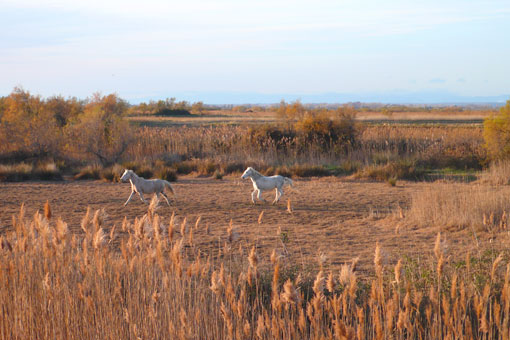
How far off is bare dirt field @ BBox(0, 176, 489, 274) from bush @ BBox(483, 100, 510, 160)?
3.93m

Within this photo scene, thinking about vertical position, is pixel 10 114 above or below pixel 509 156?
above

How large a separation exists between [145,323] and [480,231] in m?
6.44

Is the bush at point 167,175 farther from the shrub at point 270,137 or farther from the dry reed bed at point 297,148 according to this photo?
the shrub at point 270,137

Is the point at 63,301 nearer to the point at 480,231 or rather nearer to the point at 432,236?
the point at 432,236

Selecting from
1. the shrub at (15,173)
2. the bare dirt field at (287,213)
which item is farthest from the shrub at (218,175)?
the shrub at (15,173)

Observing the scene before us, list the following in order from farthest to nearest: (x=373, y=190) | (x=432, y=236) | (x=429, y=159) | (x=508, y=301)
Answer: (x=429, y=159), (x=373, y=190), (x=432, y=236), (x=508, y=301)

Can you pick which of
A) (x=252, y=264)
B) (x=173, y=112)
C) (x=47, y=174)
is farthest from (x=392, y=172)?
(x=173, y=112)

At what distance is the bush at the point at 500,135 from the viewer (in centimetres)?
1705

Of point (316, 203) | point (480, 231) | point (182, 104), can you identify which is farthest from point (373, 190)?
point (182, 104)

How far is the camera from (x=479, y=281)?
518cm

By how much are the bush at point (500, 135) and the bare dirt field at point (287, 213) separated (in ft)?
12.9

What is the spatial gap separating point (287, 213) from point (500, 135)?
987cm

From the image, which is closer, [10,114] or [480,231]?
[480,231]

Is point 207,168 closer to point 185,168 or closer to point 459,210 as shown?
point 185,168
